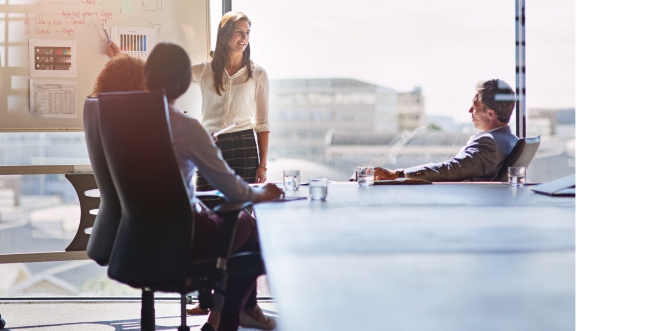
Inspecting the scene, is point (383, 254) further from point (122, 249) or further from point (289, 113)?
point (289, 113)

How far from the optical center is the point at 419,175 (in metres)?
3.21

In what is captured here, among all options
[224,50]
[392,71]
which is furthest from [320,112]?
[224,50]

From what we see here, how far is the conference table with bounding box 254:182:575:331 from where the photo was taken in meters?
0.78

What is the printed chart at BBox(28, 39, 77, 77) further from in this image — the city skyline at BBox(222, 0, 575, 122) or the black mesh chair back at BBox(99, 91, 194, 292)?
the black mesh chair back at BBox(99, 91, 194, 292)

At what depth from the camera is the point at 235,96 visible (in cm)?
350

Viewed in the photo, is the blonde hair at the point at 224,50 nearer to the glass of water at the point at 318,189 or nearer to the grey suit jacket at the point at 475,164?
the grey suit jacket at the point at 475,164

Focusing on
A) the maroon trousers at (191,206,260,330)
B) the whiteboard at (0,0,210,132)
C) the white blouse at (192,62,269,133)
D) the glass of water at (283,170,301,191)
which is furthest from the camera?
the whiteboard at (0,0,210,132)

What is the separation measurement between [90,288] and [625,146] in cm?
348

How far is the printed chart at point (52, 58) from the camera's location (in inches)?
143

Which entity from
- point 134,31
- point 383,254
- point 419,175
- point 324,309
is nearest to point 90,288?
point 134,31

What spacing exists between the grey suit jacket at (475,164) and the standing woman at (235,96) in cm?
91

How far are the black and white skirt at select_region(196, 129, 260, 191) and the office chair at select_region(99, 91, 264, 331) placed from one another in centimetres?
149

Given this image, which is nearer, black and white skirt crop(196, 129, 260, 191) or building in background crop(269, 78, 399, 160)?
black and white skirt crop(196, 129, 260, 191)

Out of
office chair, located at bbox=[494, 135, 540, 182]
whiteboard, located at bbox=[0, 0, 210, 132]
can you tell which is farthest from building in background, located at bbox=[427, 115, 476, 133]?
whiteboard, located at bbox=[0, 0, 210, 132]
